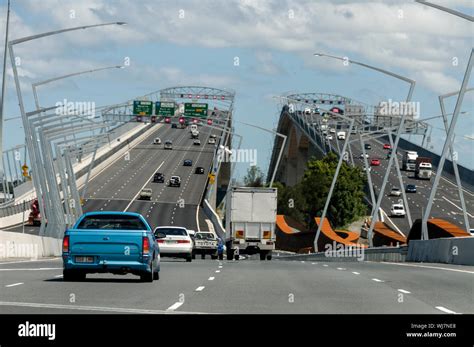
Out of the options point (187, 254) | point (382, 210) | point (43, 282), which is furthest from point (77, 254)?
point (382, 210)

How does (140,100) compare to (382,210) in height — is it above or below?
above

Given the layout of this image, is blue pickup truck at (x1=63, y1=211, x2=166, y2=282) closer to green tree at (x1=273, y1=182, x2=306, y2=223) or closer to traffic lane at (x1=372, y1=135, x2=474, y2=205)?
green tree at (x1=273, y1=182, x2=306, y2=223)

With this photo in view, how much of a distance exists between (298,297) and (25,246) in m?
Result: 25.5

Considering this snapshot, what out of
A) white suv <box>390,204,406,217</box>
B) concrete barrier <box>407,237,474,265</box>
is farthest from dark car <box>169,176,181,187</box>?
concrete barrier <box>407,237,474,265</box>

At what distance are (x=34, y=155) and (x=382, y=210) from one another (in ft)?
256

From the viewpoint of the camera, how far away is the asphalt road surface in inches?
719

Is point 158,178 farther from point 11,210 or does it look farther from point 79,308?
point 79,308

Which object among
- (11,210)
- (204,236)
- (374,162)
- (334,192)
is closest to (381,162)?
(374,162)

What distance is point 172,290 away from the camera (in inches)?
912

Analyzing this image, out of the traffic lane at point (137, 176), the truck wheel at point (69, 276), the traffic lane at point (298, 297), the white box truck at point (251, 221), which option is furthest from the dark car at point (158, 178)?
the truck wheel at point (69, 276)

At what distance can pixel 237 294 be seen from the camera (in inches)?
869

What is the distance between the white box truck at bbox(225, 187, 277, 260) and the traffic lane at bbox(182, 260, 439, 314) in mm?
29729

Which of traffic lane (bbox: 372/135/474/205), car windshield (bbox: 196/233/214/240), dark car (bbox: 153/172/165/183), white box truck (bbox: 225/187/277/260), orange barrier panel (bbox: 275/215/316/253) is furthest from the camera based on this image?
traffic lane (bbox: 372/135/474/205)
